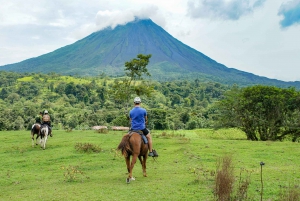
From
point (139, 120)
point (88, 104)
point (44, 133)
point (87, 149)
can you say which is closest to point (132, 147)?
point (139, 120)

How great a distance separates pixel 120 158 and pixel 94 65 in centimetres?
15974

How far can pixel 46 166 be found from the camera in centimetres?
1026

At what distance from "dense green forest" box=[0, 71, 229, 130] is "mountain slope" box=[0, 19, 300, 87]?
64218 millimetres

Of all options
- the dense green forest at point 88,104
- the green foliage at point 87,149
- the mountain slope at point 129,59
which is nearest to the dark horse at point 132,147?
the green foliage at point 87,149

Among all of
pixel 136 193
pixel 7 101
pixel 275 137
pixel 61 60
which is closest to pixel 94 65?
pixel 61 60

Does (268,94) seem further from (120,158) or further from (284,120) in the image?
(120,158)

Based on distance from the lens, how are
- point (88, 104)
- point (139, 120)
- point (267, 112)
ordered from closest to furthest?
point (139, 120)
point (267, 112)
point (88, 104)

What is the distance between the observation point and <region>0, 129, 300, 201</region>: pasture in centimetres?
630

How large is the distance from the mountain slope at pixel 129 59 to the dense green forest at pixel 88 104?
211 ft

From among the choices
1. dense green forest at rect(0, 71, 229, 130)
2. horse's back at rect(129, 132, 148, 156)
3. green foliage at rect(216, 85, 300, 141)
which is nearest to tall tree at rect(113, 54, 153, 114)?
dense green forest at rect(0, 71, 229, 130)

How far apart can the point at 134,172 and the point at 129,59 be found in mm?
168055

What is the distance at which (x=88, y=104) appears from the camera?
64438mm

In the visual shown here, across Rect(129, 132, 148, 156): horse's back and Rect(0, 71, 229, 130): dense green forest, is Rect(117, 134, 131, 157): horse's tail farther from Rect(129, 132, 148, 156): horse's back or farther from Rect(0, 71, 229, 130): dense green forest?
Rect(0, 71, 229, 130): dense green forest

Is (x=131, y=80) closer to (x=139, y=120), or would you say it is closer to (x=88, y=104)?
(x=139, y=120)
